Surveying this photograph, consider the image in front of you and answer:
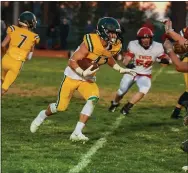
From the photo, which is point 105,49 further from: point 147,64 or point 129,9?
point 129,9

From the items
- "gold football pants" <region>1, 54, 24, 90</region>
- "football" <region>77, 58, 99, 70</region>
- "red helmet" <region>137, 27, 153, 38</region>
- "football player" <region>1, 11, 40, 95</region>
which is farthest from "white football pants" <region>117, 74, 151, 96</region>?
"football" <region>77, 58, 99, 70</region>

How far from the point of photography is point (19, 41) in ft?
34.6

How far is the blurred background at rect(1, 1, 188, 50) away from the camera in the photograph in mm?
32000

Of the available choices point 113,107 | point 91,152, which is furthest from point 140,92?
point 91,152

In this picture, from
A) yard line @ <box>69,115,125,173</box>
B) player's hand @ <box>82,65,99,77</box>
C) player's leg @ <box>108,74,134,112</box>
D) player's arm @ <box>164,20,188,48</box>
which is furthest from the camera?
player's leg @ <box>108,74,134,112</box>

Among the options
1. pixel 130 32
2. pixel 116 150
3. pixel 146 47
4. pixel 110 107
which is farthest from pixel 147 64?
pixel 130 32

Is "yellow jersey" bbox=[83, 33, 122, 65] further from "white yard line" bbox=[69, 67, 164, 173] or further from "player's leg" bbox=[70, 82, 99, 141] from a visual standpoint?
"white yard line" bbox=[69, 67, 164, 173]

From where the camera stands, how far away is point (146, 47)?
33.6 ft

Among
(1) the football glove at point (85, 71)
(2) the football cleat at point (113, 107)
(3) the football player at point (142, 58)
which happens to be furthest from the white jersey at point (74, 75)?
(2) the football cleat at point (113, 107)

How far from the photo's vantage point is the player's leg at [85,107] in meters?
7.81

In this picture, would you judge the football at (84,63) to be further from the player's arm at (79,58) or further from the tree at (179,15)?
the tree at (179,15)

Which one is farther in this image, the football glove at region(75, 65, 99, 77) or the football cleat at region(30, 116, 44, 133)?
the football cleat at region(30, 116, 44, 133)

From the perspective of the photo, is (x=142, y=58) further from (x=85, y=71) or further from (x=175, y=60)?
(x=175, y=60)

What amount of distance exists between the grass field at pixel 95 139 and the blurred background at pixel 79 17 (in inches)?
529
